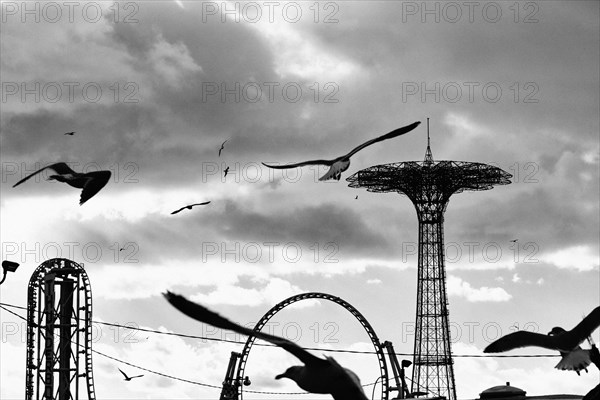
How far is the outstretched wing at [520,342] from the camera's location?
492 centimetres

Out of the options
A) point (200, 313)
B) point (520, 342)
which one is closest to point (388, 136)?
point (520, 342)

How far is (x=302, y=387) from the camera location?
14.9ft

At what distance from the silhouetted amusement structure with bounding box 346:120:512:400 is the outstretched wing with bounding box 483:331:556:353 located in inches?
2600

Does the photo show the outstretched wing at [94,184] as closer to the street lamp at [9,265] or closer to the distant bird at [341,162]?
the distant bird at [341,162]

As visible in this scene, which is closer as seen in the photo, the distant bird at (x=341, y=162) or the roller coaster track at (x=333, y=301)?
the distant bird at (x=341, y=162)

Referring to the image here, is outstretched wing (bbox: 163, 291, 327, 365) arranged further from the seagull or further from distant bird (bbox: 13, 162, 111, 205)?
distant bird (bbox: 13, 162, 111, 205)

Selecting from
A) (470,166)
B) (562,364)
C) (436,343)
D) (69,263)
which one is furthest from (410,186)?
(562,364)

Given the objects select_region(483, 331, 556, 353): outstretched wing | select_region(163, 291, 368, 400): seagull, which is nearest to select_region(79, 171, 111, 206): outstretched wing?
select_region(163, 291, 368, 400): seagull

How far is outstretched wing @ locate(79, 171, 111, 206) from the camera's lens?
6598 millimetres

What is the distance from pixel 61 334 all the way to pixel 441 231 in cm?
3252

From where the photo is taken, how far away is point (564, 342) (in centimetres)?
500

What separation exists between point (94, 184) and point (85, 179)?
0.37ft

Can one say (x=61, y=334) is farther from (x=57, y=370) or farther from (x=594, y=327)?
(x=594, y=327)

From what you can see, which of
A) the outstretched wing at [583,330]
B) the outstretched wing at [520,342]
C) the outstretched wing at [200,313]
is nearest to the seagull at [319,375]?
the outstretched wing at [200,313]
